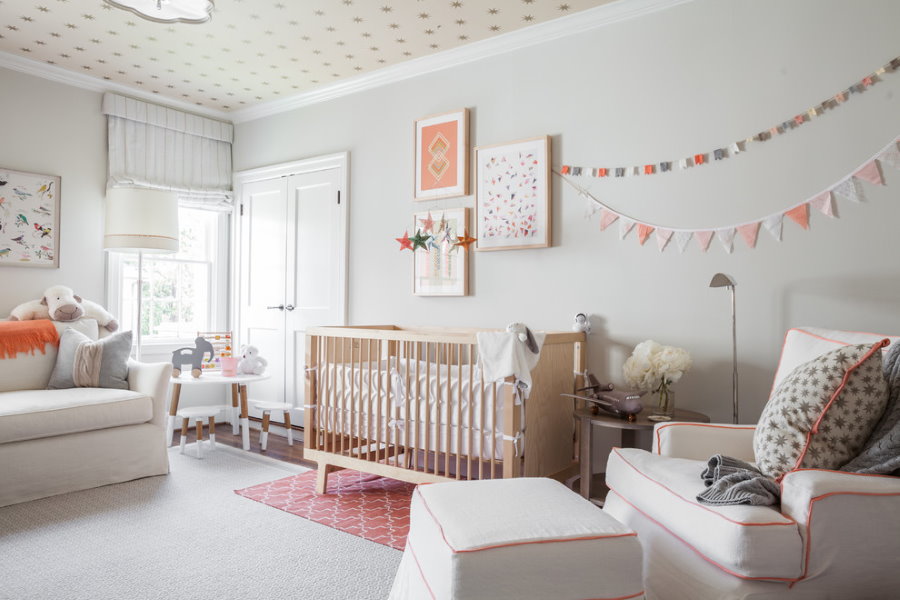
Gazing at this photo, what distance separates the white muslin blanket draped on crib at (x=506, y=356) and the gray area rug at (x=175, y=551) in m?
0.77

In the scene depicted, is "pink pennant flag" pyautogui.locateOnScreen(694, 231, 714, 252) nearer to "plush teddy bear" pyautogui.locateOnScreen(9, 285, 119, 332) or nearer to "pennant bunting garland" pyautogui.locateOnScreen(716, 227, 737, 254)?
"pennant bunting garland" pyautogui.locateOnScreen(716, 227, 737, 254)

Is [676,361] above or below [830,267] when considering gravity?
below

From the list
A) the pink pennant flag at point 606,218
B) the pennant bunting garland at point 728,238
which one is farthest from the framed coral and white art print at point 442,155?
the pennant bunting garland at point 728,238

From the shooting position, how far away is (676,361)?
235cm

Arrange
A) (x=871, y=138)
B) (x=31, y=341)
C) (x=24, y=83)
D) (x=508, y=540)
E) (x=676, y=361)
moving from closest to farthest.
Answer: (x=508, y=540) → (x=871, y=138) → (x=676, y=361) → (x=31, y=341) → (x=24, y=83)

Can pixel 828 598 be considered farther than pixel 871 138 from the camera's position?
No

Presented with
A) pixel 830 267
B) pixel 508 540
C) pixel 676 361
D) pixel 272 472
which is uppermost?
pixel 830 267

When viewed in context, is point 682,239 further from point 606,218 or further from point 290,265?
point 290,265

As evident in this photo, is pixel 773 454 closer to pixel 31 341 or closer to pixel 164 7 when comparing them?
pixel 164 7

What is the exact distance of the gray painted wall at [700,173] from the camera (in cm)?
224

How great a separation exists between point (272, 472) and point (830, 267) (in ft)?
9.25

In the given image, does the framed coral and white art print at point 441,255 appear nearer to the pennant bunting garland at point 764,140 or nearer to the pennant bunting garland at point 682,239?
the pennant bunting garland at point 764,140

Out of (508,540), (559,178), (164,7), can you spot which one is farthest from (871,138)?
(164,7)

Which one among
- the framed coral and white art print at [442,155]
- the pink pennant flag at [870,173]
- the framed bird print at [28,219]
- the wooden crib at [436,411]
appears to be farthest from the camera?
the framed bird print at [28,219]
